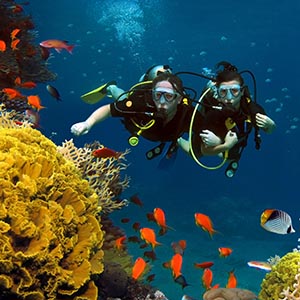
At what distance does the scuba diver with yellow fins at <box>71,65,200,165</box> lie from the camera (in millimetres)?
5207

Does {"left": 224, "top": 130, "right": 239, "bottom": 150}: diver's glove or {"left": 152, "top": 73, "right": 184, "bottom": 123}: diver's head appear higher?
{"left": 152, "top": 73, "right": 184, "bottom": 123}: diver's head

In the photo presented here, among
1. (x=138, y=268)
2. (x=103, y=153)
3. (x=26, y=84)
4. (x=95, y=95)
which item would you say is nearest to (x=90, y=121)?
(x=103, y=153)

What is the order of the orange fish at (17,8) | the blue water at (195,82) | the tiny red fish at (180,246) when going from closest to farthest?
the tiny red fish at (180,246) < the orange fish at (17,8) < the blue water at (195,82)

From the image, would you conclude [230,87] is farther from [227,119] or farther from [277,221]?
[277,221]

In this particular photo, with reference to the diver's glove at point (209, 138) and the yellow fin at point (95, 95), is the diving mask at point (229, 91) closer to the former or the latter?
the diver's glove at point (209, 138)

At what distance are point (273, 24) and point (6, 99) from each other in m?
31.3

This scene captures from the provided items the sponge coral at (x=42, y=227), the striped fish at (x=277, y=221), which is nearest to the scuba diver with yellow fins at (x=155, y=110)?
the sponge coral at (x=42, y=227)

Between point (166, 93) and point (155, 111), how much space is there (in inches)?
14.4

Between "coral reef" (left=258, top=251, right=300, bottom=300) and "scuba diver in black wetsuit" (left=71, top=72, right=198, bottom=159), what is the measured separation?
230cm

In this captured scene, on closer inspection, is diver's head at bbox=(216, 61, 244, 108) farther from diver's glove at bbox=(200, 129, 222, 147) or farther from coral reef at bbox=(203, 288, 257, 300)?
coral reef at bbox=(203, 288, 257, 300)

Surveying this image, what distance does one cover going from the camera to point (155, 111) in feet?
17.9

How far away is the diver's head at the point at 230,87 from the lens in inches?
209

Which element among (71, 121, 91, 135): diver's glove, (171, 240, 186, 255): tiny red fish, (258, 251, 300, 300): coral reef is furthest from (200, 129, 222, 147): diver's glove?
(171, 240, 186, 255): tiny red fish

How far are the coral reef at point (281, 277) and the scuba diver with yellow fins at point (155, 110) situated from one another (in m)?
2.26
